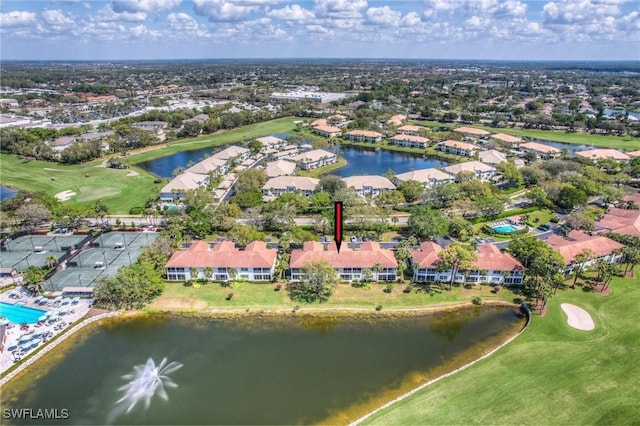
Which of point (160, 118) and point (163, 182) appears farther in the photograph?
point (160, 118)

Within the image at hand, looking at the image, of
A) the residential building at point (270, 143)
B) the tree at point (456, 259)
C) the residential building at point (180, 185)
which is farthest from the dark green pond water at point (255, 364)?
the residential building at point (270, 143)

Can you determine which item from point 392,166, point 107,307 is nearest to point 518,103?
point 392,166

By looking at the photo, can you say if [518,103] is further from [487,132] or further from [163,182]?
[163,182]

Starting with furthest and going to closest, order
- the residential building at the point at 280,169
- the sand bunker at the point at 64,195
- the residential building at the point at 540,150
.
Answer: the residential building at the point at 540,150 < the residential building at the point at 280,169 < the sand bunker at the point at 64,195

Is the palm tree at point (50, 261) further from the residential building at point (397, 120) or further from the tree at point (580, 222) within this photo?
the residential building at point (397, 120)

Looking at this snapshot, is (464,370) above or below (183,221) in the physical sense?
below

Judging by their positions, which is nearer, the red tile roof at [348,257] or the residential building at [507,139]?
the red tile roof at [348,257]
